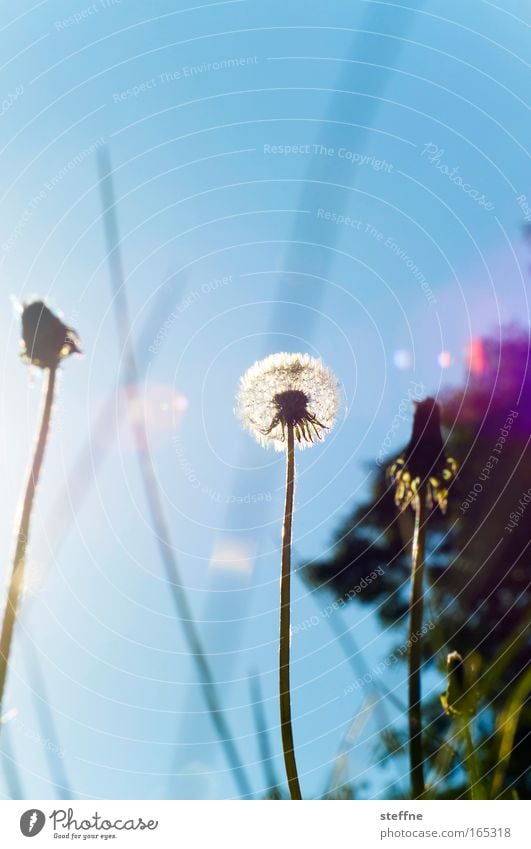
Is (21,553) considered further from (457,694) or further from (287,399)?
(287,399)

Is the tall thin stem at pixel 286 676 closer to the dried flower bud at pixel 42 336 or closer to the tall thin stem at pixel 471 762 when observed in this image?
the tall thin stem at pixel 471 762

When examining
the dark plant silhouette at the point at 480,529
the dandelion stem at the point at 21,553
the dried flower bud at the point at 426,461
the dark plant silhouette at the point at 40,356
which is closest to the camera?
the dandelion stem at the point at 21,553

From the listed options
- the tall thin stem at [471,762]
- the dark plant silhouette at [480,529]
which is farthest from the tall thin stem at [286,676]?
the dark plant silhouette at [480,529]

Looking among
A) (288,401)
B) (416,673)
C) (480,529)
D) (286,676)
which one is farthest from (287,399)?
(480,529)

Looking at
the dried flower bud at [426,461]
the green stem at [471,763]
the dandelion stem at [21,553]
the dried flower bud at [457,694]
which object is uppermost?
the dried flower bud at [426,461]

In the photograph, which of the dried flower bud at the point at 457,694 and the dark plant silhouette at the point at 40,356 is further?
the dried flower bud at the point at 457,694
